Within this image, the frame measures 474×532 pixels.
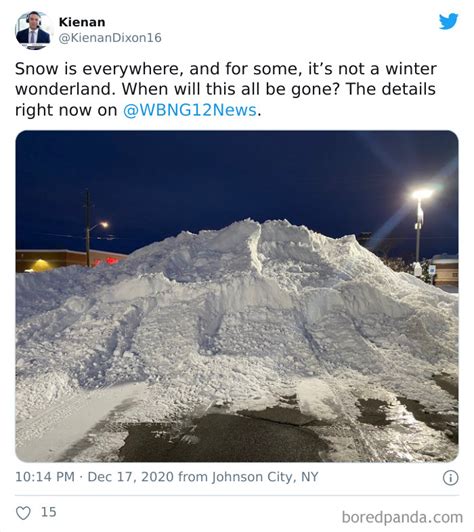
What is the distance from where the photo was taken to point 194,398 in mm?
5184

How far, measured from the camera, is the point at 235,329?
7.66m

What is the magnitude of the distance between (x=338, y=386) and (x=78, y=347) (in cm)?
522

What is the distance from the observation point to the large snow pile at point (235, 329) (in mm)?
5539

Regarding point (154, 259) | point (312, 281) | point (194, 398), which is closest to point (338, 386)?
point (194, 398)
